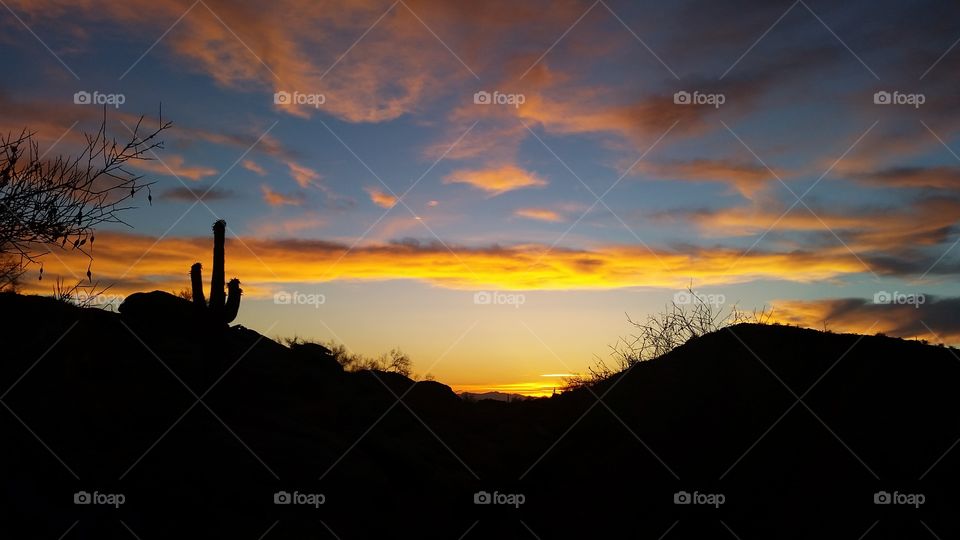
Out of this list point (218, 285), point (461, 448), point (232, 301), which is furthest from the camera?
point (461, 448)

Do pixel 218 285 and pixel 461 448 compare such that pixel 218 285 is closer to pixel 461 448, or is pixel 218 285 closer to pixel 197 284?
pixel 197 284

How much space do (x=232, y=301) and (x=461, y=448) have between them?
692cm

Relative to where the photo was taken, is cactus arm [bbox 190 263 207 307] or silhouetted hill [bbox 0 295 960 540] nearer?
silhouetted hill [bbox 0 295 960 540]

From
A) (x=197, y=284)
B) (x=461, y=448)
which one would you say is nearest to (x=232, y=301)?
(x=197, y=284)

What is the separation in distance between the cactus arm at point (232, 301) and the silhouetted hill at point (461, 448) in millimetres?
1109

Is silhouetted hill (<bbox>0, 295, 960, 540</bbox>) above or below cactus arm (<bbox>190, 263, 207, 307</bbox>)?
below

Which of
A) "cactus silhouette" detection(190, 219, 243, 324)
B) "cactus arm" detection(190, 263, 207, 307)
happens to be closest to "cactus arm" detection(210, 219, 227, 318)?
"cactus silhouette" detection(190, 219, 243, 324)

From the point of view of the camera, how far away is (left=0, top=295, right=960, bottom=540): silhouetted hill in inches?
428

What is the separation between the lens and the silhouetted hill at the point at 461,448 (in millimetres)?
10875

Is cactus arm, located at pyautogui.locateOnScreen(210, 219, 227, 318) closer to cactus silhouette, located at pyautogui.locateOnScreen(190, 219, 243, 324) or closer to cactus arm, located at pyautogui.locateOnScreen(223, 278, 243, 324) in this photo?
cactus silhouette, located at pyautogui.locateOnScreen(190, 219, 243, 324)

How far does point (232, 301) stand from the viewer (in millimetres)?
17391

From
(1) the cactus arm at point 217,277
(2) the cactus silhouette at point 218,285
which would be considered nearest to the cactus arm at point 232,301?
(2) the cactus silhouette at point 218,285

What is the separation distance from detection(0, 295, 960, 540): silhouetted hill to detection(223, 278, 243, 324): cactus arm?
111 centimetres

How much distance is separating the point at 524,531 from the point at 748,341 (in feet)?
29.2
